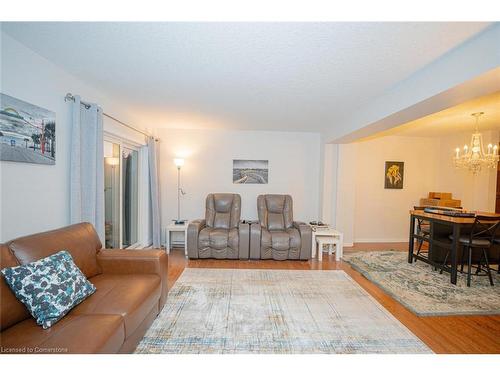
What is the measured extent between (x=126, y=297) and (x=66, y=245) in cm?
67

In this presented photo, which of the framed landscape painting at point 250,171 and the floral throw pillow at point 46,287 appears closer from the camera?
the floral throw pillow at point 46,287

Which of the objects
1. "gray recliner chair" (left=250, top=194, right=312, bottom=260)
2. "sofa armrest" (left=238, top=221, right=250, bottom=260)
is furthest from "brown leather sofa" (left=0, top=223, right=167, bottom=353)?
"gray recliner chair" (left=250, top=194, right=312, bottom=260)

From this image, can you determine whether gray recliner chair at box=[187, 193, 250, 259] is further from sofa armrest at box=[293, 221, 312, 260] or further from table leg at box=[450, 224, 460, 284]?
table leg at box=[450, 224, 460, 284]

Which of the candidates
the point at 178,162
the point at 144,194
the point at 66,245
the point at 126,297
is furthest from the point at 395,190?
Answer: the point at 66,245

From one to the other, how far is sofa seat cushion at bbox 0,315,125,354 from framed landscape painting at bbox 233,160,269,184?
12.2 feet

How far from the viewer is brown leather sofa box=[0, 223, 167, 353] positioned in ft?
3.97

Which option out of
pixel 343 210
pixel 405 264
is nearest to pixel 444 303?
pixel 405 264

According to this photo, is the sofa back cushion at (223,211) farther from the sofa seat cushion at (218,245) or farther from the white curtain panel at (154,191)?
the white curtain panel at (154,191)

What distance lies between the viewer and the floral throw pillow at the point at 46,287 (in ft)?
4.43

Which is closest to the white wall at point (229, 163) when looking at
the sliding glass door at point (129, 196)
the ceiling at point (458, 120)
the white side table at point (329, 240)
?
the sliding glass door at point (129, 196)

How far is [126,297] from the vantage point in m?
1.67

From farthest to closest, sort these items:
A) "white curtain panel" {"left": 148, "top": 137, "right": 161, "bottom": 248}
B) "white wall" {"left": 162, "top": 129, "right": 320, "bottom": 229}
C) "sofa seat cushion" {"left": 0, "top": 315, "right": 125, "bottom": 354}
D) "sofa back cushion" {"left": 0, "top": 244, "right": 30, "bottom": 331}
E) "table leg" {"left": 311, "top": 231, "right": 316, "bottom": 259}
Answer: "white wall" {"left": 162, "top": 129, "right": 320, "bottom": 229}
"white curtain panel" {"left": 148, "top": 137, "right": 161, "bottom": 248}
"table leg" {"left": 311, "top": 231, "right": 316, "bottom": 259}
"sofa back cushion" {"left": 0, "top": 244, "right": 30, "bottom": 331}
"sofa seat cushion" {"left": 0, "top": 315, "right": 125, "bottom": 354}

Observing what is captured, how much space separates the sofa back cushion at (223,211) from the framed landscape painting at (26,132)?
8.51 ft
